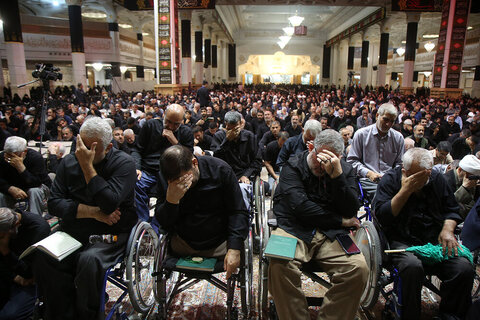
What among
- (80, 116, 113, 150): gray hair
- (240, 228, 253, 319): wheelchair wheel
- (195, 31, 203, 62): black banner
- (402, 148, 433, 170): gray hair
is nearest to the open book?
(80, 116, 113, 150): gray hair

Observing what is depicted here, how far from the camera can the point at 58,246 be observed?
2.06 m

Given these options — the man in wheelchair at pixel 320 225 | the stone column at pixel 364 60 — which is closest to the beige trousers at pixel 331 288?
the man in wheelchair at pixel 320 225

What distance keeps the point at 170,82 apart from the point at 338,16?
759 inches

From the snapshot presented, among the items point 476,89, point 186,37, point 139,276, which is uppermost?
point 186,37

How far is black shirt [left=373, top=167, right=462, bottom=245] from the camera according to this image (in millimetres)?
2316

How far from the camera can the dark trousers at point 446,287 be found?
81.0 inches

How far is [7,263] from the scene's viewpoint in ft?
7.16

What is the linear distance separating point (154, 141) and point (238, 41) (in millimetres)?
33454

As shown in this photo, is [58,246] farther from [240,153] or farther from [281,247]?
[240,153]

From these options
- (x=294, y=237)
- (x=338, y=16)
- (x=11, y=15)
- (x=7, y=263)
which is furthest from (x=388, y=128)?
(x=338, y=16)

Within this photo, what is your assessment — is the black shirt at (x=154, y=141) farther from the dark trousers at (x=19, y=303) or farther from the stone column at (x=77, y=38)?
the stone column at (x=77, y=38)

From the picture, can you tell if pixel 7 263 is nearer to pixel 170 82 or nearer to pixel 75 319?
A: pixel 75 319

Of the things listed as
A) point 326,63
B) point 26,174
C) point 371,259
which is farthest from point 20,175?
point 326,63

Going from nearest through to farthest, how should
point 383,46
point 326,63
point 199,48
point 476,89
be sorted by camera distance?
point 476,89, point 199,48, point 383,46, point 326,63
